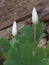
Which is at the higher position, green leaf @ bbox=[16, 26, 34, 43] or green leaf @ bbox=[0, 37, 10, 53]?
green leaf @ bbox=[16, 26, 34, 43]

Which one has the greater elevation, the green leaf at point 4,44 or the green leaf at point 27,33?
the green leaf at point 27,33

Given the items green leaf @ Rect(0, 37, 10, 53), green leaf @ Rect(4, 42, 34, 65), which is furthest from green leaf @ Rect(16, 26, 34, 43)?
green leaf @ Rect(4, 42, 34, 65)

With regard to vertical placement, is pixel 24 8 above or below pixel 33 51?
above

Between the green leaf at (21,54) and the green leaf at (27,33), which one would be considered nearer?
the green leaf at (21,54)

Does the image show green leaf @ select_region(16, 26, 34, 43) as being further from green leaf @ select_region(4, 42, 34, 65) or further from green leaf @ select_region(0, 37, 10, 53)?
green leaf @ select_region(4, 42, 34, 65)

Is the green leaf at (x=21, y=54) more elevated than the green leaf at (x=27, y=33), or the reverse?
the green leaf at (x=27, y=33)

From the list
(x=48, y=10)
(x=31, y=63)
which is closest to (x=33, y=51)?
(x=31, y=63)

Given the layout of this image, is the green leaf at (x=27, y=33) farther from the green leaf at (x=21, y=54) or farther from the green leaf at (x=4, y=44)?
the green leaf at (x=21, y=54)

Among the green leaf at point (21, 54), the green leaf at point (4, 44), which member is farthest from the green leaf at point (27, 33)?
the green leaf at point (21, 54)

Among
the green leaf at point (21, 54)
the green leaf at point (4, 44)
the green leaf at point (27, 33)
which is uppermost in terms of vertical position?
the green leaf at point (27, 33)

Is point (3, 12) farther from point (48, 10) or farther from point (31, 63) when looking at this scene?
point (31, 63)

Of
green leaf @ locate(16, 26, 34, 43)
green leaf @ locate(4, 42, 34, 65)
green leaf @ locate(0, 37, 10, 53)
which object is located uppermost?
green leaf @ locate(16, 26, 34, 43)
